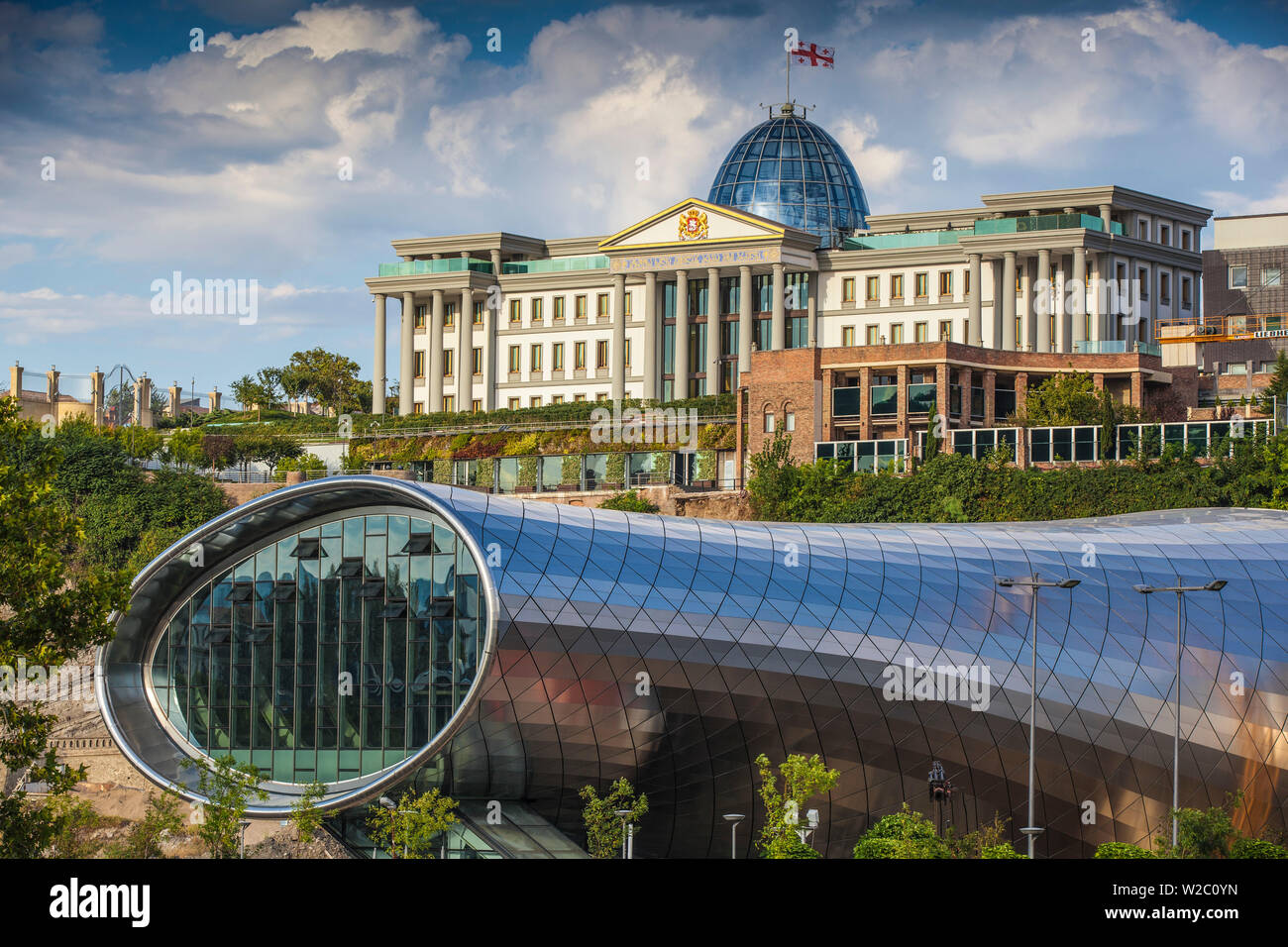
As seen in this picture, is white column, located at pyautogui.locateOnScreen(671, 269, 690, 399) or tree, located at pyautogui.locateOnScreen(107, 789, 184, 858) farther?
white column, located at pyautogui.locateOnScreen(671, 269, 690, 399)

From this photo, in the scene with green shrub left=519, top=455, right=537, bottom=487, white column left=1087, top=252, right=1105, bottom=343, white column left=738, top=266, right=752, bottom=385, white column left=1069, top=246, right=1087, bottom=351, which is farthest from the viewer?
white column left=738, top=266, right=752, bottom=385

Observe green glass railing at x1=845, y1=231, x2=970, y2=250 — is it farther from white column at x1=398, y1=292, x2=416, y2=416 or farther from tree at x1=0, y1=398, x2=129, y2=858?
tree at x1=0, y1=398, x2=129, y2=858

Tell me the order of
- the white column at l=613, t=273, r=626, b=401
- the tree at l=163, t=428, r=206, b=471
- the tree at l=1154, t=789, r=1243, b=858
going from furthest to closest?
the white column at l=613, t=273, r=626, b=401 → the tree at l=163, t=428, r=206, b=471 → the tree at l=1154, t=789, r=1243, b=858

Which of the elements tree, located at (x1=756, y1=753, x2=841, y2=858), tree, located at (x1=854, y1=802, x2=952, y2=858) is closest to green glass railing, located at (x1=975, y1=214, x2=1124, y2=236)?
tree, located at (x1=756, y1=753, x2=841, y2=858)

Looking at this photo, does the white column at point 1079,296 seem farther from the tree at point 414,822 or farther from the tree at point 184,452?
the tree at point 414,822

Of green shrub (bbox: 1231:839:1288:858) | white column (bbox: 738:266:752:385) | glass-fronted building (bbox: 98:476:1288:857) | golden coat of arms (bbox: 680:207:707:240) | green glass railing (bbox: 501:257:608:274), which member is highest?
golden coat of arms (bbox: 680:207:707:240)

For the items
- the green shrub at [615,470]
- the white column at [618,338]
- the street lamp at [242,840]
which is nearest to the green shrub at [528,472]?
the green shrub at [615,470]
